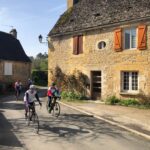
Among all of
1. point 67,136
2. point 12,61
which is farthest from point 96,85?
point 12,61

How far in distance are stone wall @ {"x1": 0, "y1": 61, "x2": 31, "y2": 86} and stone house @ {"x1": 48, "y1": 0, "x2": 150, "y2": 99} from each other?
10.1 m

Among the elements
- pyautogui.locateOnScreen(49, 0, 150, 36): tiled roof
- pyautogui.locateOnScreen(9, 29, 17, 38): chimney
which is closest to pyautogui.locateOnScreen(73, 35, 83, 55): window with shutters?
pyautogui.locateOnScreen(49, 0, 150, 36): tiled roof

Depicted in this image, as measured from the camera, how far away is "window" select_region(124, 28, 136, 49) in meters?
20.5

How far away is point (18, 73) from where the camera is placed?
3803cm

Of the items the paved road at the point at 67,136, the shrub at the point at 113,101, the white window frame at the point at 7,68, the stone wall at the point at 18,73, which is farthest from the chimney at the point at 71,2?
the paved road at the point at 67,136

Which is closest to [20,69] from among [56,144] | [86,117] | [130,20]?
[130,20]

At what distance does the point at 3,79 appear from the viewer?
35250 mm

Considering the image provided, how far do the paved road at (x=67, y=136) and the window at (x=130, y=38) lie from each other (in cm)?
750

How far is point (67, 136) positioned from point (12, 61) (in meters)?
27.0

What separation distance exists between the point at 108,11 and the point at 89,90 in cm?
563

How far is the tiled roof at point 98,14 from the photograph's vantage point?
20.7 m

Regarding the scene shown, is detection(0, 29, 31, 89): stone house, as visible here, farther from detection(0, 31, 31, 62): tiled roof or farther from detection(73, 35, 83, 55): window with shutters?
detection(73, 35, 83, 55): window with shutters

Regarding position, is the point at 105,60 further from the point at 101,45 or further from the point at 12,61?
the point at 12,61

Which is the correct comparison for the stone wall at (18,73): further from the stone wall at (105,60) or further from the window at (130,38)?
the window at (130,38)
